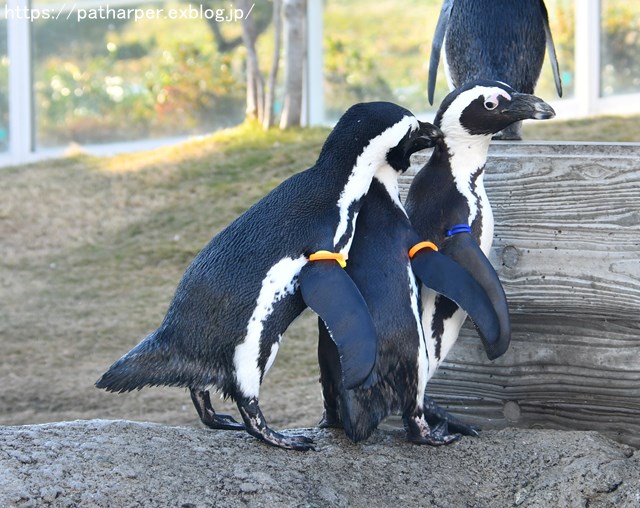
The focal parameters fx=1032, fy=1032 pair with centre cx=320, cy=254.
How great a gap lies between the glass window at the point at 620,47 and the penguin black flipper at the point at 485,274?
601 cm

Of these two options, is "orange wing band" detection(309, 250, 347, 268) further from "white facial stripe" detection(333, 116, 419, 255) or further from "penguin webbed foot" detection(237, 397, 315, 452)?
"penguin webbed foot" detection(237, 397, 315, 452)

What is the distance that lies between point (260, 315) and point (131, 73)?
23.8ft

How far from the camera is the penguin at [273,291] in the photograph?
7.27 ft

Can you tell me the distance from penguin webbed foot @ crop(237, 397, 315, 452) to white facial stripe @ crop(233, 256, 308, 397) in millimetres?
38

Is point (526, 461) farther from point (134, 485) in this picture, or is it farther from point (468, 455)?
point (134, 485)

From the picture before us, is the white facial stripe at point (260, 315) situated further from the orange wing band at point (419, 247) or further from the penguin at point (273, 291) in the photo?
the orange wing band at point (419, 247)

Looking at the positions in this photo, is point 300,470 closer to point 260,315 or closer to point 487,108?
point 260,315

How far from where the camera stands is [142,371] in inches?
88.4

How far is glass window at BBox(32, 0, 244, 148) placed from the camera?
8.82m

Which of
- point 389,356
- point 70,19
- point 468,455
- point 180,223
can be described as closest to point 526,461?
point 468,455

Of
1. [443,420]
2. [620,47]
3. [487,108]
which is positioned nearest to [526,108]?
[487,108]

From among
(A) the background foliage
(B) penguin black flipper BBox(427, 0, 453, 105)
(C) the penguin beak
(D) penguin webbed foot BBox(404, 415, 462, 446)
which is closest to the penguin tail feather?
(D) penguin webbed foot BBox(404, 415, 462, 446)

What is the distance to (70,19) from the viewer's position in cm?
909

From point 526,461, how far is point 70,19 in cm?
761
